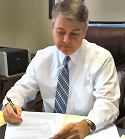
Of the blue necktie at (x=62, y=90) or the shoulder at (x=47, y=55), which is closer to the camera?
the blue necktie at (x=62, y=90)

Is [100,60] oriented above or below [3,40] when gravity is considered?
above

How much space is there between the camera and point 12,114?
3.00 feet

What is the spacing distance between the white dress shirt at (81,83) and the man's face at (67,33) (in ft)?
0.49

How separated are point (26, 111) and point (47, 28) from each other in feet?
7.00

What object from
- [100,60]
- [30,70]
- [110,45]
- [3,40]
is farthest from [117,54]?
[3,40]

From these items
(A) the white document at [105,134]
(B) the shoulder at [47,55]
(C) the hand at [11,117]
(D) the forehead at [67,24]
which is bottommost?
(A) the white document at [105,134]

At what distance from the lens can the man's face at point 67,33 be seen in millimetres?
972

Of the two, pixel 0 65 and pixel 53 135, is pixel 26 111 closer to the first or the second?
pixel 53 135

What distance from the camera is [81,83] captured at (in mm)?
1164

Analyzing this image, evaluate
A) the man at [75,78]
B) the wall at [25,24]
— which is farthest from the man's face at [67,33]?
the wall at [25,24]

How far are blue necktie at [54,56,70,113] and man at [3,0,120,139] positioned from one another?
0.01 m

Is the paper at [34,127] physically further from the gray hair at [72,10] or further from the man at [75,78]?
the gray hair at [72,10]

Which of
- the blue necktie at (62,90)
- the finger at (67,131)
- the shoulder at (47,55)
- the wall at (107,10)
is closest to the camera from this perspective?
the finger at (67,131)

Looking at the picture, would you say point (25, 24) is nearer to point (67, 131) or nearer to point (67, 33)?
point (67, 33)
